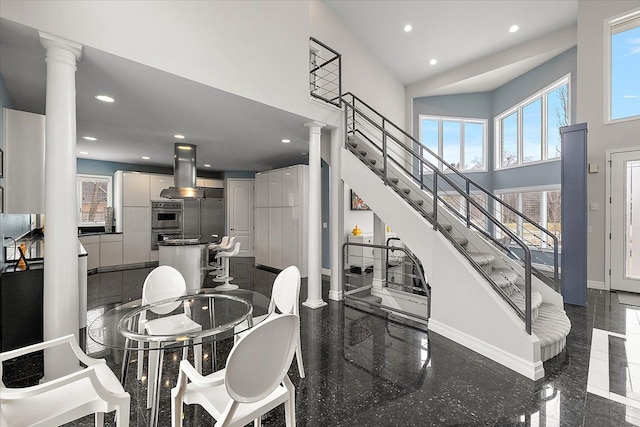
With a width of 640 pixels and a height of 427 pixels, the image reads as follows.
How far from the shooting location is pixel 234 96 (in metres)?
3.06

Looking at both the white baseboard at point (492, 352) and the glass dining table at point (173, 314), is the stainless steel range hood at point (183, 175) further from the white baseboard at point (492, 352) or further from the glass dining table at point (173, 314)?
the white baseboard at point (492, 352)

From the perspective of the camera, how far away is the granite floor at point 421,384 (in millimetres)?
1874

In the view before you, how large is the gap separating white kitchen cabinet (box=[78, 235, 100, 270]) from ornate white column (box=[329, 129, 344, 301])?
5229mm

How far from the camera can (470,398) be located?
207cm

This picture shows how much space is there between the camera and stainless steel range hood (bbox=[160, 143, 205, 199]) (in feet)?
16.9

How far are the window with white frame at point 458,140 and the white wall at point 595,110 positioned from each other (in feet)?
9.64

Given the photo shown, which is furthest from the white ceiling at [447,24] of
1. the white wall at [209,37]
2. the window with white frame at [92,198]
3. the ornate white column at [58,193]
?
the window with white frame at [92,198]

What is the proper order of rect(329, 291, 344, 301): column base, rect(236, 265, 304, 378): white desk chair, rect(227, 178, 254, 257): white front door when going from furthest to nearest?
rect(227, 178, 254, 257): white front door → rect(329, 291, 344, 301): column base → rect(236, 265, 304, 378): white desk chair

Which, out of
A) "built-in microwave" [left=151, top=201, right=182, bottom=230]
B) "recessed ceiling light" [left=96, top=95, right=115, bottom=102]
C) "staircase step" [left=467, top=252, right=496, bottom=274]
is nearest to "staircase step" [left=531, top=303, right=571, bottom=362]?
"staircase step" [left=467, top=252, right=496, bottom=274]

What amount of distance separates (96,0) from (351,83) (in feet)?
14.9

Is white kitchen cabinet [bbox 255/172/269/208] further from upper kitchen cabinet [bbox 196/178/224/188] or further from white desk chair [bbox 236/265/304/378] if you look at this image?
white desk chair [bbox 236/265/304/378]

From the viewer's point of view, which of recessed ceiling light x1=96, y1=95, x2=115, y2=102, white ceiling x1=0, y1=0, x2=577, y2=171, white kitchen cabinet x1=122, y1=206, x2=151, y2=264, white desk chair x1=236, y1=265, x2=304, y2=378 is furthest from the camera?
white kitchen cabinet x1=122, y1=206, x2=151, y2=264

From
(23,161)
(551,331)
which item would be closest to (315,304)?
(551,331)

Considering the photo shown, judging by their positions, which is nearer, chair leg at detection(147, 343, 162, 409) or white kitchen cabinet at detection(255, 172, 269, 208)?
chair leg at detection(147, 343, 162, 409)
